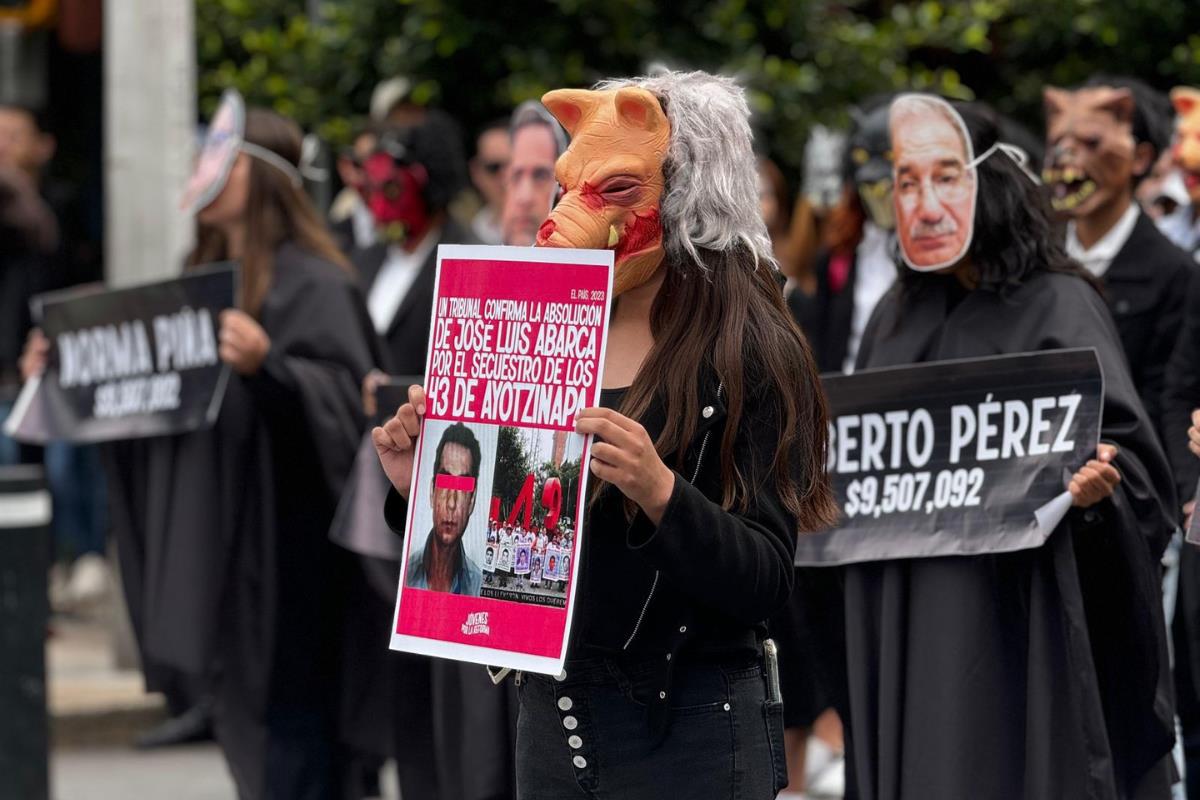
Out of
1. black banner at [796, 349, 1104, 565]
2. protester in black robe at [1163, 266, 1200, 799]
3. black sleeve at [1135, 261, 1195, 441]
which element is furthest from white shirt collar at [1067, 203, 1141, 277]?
black banner at [796, 349, 1104, 565]

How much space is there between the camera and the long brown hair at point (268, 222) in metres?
6.00

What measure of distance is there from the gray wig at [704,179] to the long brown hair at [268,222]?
281cm

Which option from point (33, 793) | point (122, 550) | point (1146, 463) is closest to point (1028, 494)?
point (1146, 463)

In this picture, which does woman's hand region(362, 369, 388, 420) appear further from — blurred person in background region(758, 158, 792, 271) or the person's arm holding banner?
blurred person in background region(758, 158, 792, 271)

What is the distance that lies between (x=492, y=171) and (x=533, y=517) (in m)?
5.26

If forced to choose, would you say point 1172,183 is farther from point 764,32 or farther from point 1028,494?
point 1028,494

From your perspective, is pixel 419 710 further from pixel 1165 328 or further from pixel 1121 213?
pixel 1121 213

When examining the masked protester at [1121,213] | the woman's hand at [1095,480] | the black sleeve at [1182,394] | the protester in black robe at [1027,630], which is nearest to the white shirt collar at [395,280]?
the masked protester at [1121,213]

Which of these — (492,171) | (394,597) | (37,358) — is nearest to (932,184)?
(394,597)

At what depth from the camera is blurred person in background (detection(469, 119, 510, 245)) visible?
8.18 metres

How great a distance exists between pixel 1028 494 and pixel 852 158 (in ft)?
8.91

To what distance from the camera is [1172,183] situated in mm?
7797

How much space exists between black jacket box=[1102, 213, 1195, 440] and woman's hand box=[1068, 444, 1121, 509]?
1401 millimetres

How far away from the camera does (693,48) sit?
28.8ft
